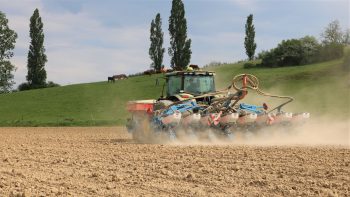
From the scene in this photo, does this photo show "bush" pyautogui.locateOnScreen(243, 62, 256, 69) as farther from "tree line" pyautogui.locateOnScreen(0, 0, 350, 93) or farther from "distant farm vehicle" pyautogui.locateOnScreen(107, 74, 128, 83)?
"distant farm vehicle" pyautogui.locateOnScreen(107, 74, 128, 83)

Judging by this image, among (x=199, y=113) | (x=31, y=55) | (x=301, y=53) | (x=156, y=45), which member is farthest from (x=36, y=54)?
(x=199, y=113)

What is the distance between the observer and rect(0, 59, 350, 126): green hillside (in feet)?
125

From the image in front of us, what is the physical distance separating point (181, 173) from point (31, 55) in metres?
63.3

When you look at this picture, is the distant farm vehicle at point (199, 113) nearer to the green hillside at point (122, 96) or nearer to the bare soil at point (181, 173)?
the bare soil at point (181, 173)

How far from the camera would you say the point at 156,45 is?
73750mm

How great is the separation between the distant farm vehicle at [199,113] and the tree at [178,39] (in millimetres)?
48609

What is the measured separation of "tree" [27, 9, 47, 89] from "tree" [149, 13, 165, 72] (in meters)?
14.4

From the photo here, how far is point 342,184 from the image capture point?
742 centimetres

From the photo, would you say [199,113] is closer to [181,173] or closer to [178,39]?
[181,173]

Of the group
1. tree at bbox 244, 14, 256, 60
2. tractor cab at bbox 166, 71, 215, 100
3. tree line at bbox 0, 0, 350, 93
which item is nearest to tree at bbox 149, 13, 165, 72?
tree line at bbox 0, 0, 350, 93

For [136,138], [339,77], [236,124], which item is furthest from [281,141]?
[339,77]

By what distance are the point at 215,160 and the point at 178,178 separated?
2.16 m

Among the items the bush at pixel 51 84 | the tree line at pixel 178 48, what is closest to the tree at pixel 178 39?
the tree line at pixel 178 48

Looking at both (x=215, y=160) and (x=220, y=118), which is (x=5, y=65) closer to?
(x=220, y=118)
